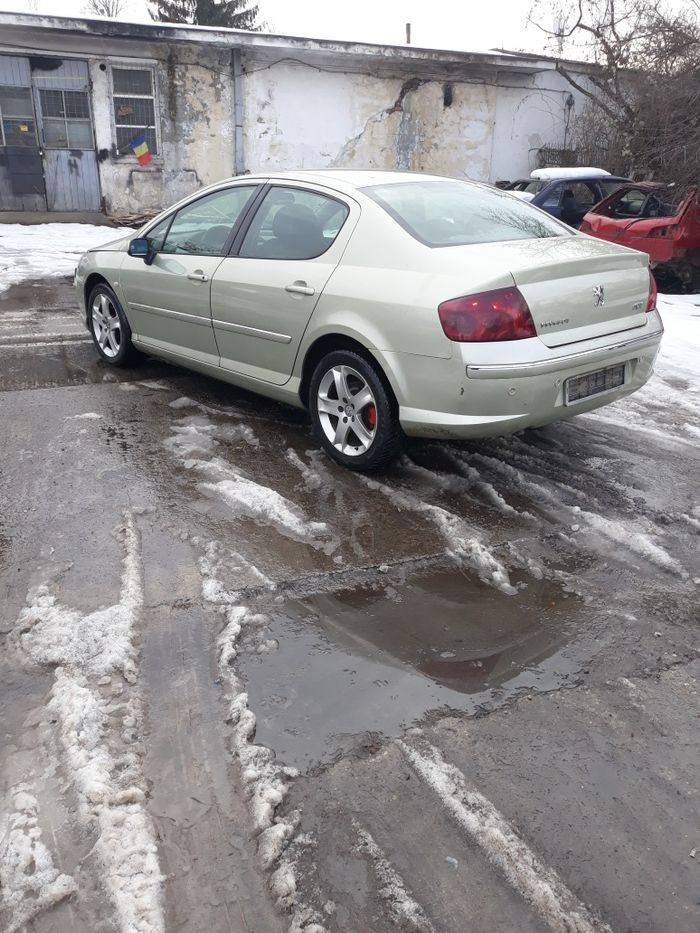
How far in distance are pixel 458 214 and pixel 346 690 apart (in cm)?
297

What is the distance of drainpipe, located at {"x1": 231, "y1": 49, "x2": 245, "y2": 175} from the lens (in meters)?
16.4

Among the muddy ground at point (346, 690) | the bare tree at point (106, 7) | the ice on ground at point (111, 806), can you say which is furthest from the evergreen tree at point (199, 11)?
the ice on ground at point (111, 806)

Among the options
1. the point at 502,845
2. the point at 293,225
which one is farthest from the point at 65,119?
the point at 502,845

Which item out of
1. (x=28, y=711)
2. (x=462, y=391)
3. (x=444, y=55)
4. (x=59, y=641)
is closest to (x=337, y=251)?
(x=462, y=391)

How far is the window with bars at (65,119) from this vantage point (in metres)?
15.8

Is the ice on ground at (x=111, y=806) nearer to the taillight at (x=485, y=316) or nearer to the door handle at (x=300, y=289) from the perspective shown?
Result: the taillight at (x=485, y=316)

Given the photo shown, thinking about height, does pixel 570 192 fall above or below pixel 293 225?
above

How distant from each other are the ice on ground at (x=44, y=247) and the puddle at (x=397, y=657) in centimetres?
854

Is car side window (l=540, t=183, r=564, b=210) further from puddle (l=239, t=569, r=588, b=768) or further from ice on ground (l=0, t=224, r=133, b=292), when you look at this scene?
puddle (l=239, t=569, r=588, b=768)

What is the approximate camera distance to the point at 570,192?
12.8 m

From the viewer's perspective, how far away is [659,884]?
1.99m

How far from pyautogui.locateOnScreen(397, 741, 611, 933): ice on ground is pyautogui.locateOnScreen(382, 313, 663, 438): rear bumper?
184 centimetres

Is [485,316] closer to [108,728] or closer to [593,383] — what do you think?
[593,383]

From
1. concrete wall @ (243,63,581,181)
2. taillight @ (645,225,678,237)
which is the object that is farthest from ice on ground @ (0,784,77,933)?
concrete wall @ (243,63,581,181)
